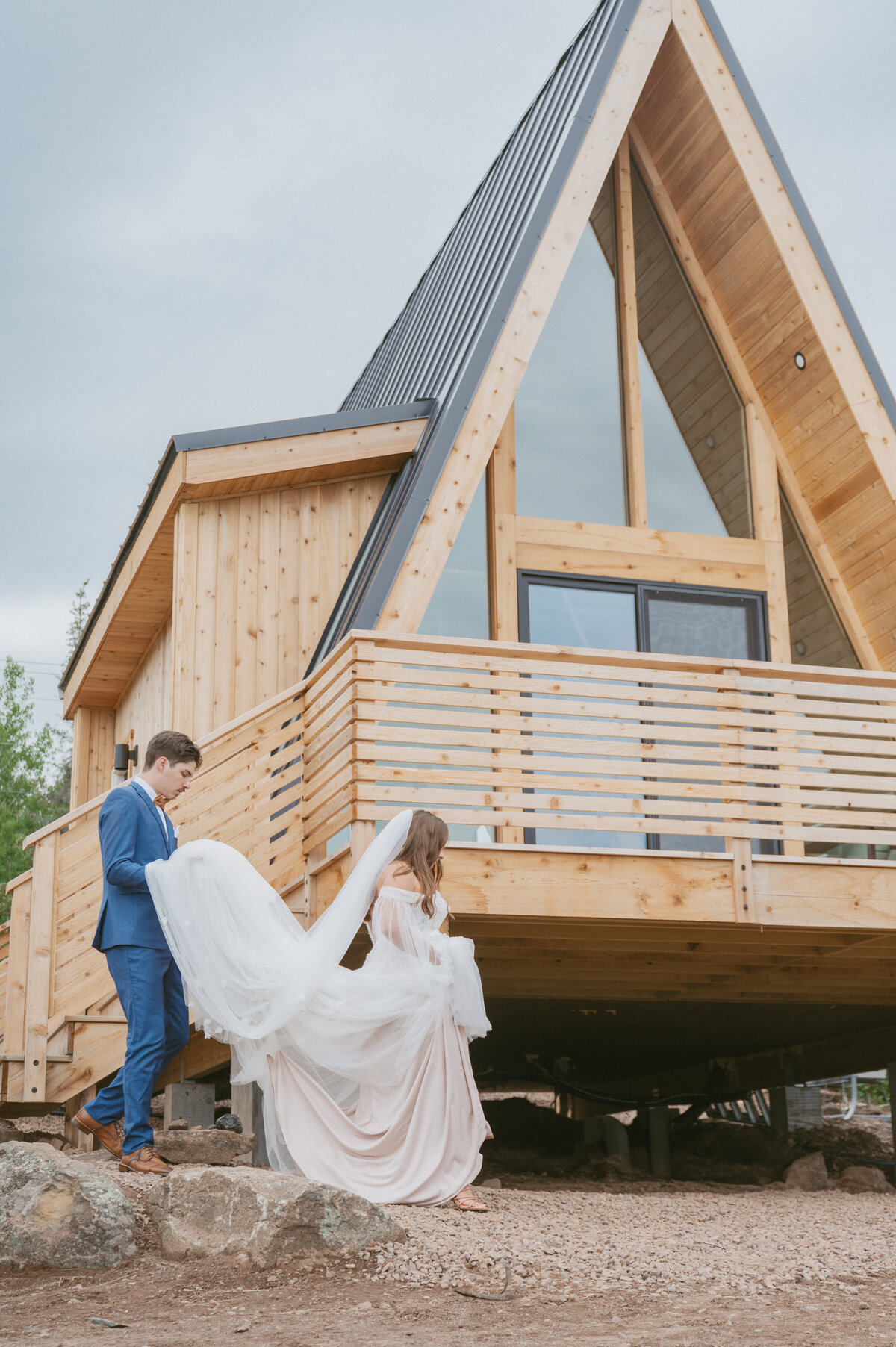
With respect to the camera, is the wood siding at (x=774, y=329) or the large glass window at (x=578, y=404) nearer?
the large glass window at (x=578, y=404)

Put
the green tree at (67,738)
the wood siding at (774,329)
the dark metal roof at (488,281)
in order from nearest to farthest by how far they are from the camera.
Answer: the dark metal roof at (488,281), the wood siding at (774,329), the green tree at (67,738)

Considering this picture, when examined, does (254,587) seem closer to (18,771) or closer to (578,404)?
(578,404)

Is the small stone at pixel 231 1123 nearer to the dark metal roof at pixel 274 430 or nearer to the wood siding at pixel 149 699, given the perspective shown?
the wood siding at pixel 149 699

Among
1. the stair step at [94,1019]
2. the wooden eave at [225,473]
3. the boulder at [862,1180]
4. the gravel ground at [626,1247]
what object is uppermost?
the wooden eave at [225,473]

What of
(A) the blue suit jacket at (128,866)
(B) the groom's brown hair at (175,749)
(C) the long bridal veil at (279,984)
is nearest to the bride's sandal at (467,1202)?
(C) the long bridal veil at (279,984)

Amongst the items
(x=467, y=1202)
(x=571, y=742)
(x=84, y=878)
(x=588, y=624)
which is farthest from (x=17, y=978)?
(x=588, y=624)

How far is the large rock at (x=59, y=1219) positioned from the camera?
4.87 meters

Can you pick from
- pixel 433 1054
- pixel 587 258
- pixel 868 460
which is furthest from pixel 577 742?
pixel 587 258

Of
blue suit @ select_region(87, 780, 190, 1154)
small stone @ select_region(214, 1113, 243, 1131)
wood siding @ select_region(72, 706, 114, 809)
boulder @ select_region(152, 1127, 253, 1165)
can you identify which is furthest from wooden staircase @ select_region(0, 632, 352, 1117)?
wood siding @ select_region(72, 706, 114, 809)

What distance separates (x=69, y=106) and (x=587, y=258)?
134 ft

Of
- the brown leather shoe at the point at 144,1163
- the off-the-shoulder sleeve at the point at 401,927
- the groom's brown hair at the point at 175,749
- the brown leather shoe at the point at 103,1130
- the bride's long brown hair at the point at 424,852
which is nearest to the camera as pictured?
the brown leather shoe at the point at 144,1163

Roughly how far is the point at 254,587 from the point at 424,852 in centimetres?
421

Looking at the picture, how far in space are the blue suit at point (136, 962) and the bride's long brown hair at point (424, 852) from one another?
3.84ft

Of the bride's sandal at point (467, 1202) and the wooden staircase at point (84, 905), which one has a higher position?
the wooden staircase at point (84, 905)
